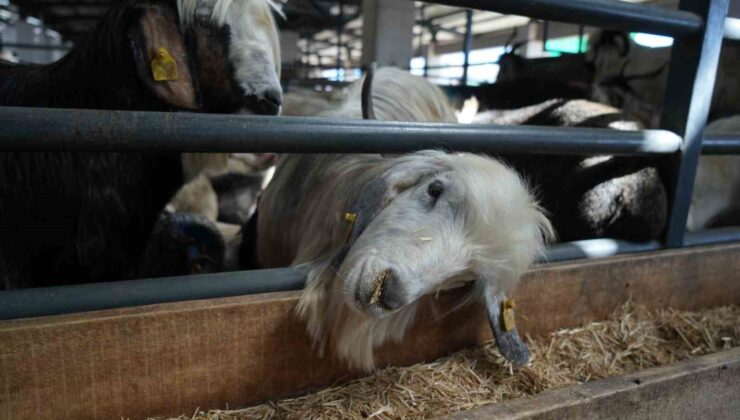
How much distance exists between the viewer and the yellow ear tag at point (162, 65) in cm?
178

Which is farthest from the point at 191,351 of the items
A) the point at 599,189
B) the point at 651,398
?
the point at 599,189

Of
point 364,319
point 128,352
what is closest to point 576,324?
point 364,319

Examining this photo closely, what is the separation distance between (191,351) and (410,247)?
609 mm

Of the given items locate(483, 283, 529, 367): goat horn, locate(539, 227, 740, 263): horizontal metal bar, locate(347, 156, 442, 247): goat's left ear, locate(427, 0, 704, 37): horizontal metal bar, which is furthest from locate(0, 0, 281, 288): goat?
locate(539, 227, 740, 263): horizontal metal bar

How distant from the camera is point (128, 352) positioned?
1219 millimetres

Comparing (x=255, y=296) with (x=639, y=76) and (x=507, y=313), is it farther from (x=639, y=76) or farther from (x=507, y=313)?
(x=639, y=76)

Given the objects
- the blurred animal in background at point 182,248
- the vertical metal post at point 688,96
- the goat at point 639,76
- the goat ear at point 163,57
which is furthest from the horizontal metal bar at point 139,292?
the goat at point 639,76

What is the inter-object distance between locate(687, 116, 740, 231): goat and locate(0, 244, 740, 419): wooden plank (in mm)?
1417

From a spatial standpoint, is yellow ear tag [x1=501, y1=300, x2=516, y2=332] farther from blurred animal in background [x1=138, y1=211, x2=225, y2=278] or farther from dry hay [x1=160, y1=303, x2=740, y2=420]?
blurred animal in background [x1=138, y1=211, x2=225, y2=278]

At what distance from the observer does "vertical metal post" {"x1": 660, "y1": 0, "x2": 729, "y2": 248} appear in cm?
191

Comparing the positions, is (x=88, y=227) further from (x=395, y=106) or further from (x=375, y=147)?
(x=395, y=106)

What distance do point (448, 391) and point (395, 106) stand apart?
136 centimetres

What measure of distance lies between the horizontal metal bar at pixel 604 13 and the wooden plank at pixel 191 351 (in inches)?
32.4

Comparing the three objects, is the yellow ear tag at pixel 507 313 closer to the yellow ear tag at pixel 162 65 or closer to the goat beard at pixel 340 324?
the goat beard at pixel 340 324
